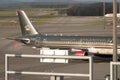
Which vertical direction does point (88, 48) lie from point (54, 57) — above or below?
below

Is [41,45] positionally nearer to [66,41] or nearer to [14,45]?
[66,41]

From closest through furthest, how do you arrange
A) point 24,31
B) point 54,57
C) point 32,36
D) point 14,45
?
1. point 54,57
2. point 32,36
3. point 24,31
4. point 14,45

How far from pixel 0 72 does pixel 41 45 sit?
10.5m

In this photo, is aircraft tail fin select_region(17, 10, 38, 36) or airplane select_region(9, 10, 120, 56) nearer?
airplane select_region(9, 10, 120, 56)

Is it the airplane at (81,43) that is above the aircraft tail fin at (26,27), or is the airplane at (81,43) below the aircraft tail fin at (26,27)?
below

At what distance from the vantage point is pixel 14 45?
65.3 meters

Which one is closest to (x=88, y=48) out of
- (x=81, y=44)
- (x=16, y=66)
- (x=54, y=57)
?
(x=81, y=44)

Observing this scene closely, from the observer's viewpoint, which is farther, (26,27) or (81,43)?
(26,27)

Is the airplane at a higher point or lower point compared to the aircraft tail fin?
lower

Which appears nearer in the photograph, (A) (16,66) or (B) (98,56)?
(A) (16,66)

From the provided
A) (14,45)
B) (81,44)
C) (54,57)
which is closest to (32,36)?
(81,44)

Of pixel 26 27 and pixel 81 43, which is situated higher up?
pixel 26 27

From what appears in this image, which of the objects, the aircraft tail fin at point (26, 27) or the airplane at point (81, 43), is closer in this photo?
the airplane at point (81, 43)

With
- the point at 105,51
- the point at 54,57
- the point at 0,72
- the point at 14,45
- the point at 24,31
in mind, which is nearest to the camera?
the point at 54,57
